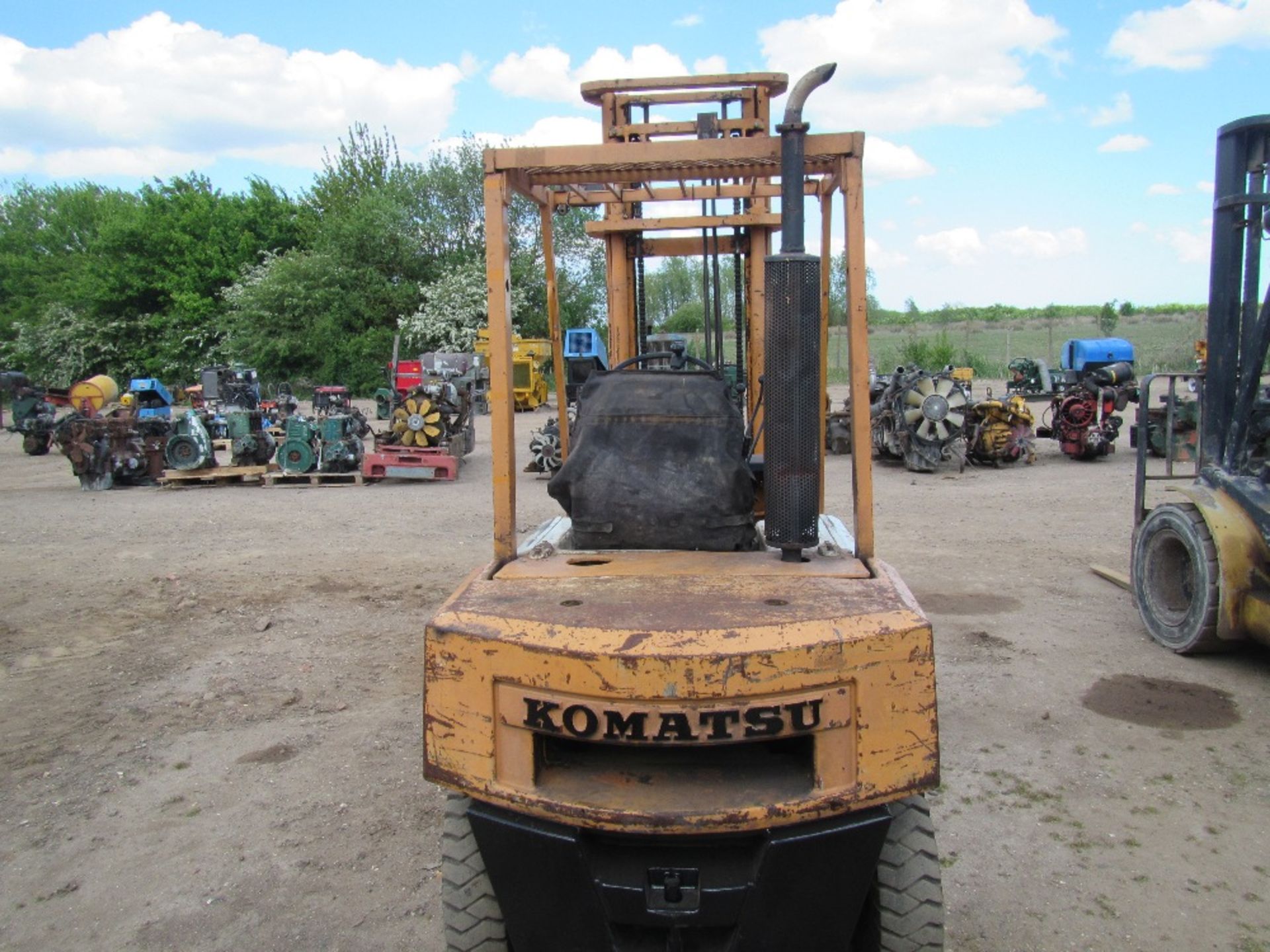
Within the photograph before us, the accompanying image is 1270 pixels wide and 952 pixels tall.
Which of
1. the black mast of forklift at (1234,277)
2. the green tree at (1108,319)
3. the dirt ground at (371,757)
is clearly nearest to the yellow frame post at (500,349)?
the dirt ground at (371,757)

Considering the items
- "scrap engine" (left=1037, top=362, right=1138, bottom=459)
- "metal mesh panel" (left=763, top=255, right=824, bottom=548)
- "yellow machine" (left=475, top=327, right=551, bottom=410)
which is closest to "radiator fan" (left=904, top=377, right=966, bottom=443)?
"scrap engine" (left=1037, top=362, right=1138, bottom=459)

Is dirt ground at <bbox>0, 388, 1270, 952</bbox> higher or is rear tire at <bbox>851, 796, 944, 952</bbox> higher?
rear tire at <bbox>851, 796, 944, 952</bbox>

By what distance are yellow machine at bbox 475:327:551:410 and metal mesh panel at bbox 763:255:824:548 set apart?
24.1 meters

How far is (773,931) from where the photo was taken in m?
2.60

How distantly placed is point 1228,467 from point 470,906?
5.57 m

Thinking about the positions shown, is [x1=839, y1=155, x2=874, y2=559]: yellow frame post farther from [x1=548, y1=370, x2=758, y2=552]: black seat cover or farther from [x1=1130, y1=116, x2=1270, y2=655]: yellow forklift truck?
[x1=1130, y1=116, x2=1270, y2=655]: yellow forklift truck

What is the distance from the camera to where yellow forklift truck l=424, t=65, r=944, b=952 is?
255 cm

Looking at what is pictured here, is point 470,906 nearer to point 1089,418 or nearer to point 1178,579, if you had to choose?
point 1178,579

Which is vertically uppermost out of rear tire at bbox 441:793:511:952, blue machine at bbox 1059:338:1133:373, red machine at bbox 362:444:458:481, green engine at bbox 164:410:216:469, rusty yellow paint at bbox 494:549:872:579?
blue machine at bbox 1059:338:1133:373

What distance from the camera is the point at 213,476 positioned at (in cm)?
1477

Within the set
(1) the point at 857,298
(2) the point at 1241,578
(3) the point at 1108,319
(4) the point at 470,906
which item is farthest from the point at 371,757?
(3) the point at 1108,319

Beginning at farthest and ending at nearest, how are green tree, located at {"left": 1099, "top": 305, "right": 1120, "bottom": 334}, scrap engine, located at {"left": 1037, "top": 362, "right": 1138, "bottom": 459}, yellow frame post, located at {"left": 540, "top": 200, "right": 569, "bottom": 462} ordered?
1. green tree, located at {"left": 1099, "top": 305, "right": 1120, "bottom": 334}
2. scrap engine, located at {"left": 1037, "top": 362, "right": 1138, "bottom": 459}
3. yellow frame post, located at {"left": 540, "top": 200, "right": 569, "bottom": 462}

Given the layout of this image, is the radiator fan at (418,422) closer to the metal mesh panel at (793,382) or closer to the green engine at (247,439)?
the green engine at (247,439)

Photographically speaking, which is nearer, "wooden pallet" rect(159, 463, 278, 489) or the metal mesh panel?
the metal mesh panel
